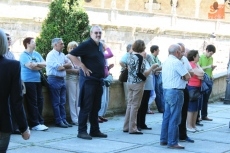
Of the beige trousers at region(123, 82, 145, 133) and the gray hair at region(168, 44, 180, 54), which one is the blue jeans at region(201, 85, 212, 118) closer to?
the beige trousers at region(123, 82, 145, 133)

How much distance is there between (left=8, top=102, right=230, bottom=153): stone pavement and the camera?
8.29m

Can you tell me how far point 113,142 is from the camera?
29.6 ft

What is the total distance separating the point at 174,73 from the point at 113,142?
160 centimetres

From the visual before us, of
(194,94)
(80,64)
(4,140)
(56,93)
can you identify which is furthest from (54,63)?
(4,140)

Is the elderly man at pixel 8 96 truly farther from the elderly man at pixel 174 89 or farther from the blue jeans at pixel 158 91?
the blue jeans at pixel 158 91

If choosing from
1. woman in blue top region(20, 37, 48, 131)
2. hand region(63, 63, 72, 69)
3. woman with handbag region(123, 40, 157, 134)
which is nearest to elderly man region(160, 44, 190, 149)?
woman with handbag region(123, 40, 157, 134)

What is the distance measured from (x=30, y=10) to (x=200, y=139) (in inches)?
700

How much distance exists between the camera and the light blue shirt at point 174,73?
8.48 meters

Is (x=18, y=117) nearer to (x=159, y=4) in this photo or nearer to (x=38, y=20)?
(x=38, y=20)

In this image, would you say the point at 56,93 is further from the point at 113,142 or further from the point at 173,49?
the point at 173,49

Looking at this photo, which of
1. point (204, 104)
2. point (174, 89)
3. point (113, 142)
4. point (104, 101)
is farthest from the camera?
point (204, 104)

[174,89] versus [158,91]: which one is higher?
[174,89]

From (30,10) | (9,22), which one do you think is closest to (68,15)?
(9,22)

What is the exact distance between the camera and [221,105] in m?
16.2
